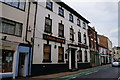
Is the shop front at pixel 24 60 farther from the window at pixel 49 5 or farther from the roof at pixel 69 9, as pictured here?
the roof at pixel 69 9

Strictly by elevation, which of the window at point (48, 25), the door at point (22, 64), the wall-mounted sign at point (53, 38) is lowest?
the door at point (22, 64)

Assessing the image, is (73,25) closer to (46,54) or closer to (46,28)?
(46,28)

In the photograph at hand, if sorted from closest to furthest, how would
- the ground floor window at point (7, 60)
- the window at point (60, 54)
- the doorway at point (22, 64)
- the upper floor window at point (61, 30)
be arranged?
the ground floor window at point (7, 60) → the doorway at point (22, 64) → the window at point (60, 54) → the upper floor window at point (61, 30)

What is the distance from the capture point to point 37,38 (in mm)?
12750

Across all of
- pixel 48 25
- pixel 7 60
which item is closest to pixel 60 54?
pixel 48 25

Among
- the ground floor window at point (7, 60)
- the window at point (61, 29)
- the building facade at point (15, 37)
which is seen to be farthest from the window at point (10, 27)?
the window at point (61, 29)

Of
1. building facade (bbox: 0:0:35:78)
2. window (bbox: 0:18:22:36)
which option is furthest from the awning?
window (bbox: 0:18:22:36)

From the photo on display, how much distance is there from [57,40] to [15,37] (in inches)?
241

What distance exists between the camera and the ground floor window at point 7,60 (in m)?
9.89

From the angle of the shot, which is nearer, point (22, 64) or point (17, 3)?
point (17, 3)

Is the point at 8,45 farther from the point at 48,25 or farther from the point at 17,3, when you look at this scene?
the point at 48,25

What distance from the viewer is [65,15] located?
18.3 m

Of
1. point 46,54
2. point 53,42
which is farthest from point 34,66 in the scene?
point 53,42

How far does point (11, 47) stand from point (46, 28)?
17.7 feet
